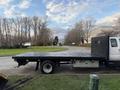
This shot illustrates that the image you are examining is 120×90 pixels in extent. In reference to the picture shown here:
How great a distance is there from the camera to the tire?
1292 centimetres

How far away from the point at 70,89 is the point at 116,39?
5.60 m

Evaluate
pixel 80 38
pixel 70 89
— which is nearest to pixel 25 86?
pixel 70 89

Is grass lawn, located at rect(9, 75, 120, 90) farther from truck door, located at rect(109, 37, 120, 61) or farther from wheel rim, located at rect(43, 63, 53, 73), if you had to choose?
truck door, located at rect(109, 37, 120, 61)

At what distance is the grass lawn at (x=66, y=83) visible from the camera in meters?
9.02

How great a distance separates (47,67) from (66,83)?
3436mm

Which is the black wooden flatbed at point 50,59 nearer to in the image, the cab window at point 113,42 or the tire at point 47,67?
the tire at point 47,67

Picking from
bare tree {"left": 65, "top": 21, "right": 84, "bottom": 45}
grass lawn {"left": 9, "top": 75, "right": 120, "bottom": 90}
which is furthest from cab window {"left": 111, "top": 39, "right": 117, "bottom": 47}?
bare tree {"left": 65, "top": 21, "right": 84, "bottom": 45}

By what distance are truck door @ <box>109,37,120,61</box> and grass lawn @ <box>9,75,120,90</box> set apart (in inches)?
85.9

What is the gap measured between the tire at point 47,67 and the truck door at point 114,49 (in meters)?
3.17

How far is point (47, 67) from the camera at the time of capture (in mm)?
13008

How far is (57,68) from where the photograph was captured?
44.3 ft

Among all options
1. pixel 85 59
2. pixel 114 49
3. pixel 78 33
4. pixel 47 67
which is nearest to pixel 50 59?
pixel 47 67

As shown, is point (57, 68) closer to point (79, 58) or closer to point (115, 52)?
point (79, 58)

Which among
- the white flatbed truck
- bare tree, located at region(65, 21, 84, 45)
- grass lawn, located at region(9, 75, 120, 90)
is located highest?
bare tree, located at region(65, 21, 84, 45)
